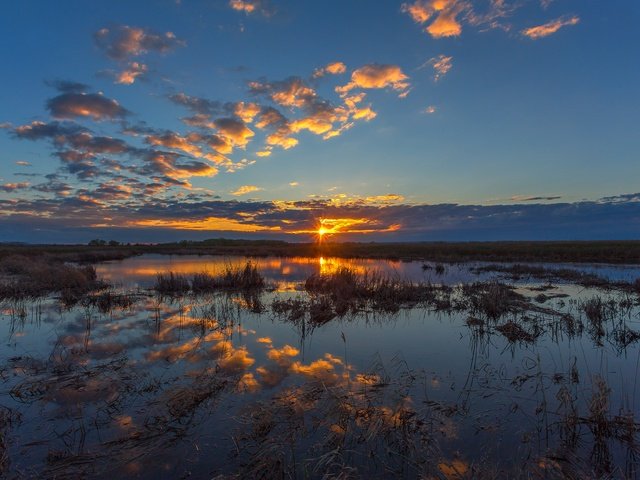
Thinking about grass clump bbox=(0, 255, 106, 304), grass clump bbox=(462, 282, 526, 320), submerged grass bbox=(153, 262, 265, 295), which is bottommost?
grass clump bbox=(462, 282, 526, 320)

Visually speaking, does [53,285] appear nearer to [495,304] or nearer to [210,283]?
[210,283]

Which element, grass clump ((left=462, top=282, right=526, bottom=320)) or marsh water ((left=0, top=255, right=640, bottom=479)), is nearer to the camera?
marsh water ((left=0, top=255, right=640, bottom=479))

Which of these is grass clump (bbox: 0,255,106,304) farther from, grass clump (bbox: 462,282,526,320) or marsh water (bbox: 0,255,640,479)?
grass clump (bbox: 462,282,526,320)

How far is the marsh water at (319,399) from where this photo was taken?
197 inches

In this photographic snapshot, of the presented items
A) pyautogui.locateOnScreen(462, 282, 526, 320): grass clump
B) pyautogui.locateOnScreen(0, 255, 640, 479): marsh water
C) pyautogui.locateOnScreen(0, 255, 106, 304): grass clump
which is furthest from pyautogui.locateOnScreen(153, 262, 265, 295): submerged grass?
pyautogui.locateOnScreen(462, 282, 526, 320): grass clump

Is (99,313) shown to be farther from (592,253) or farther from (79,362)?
(592,253)

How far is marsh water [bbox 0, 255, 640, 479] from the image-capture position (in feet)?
16.4

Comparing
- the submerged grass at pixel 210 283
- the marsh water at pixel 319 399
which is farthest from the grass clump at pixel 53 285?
the marsh water at pixel 319 399

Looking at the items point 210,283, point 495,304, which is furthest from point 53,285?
point 495,304

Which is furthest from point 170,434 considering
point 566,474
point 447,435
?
point 566,474

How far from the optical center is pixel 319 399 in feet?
22.7

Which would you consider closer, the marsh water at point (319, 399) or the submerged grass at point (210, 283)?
the marsh water at point (319, 399)

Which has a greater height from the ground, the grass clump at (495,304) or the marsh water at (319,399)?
the marsh water at (319,399)

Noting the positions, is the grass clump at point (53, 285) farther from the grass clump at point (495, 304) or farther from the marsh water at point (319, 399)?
the grass clump at point (495, 304)
